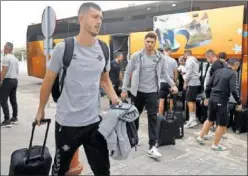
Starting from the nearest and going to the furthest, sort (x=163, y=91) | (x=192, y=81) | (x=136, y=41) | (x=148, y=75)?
(x=148, y=75) < (x=163, y=91) < (x=192, y=81) < (x=136, y=41)

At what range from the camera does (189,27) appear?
26.7 feet

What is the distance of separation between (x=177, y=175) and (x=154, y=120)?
1006 mm

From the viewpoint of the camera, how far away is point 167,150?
4898mm

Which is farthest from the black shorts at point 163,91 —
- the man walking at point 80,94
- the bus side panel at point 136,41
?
the man walking at point 80,94

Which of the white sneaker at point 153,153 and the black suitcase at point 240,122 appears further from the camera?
the black suitcase at point 240,122

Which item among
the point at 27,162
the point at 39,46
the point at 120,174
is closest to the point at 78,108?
the point at 27,162

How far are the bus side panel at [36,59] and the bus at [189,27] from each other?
618 centimetres

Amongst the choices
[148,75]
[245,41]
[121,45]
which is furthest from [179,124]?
[121,45]

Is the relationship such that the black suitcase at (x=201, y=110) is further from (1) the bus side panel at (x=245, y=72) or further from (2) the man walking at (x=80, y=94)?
(2) the man walking at (x=80, y=94)

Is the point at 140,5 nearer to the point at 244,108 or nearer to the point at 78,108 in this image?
the point at 244,108

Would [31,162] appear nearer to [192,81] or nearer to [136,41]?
[192,81]

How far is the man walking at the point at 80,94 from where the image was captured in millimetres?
2609

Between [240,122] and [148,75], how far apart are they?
2.84 m

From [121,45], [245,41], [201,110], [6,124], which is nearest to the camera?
[6,124]
